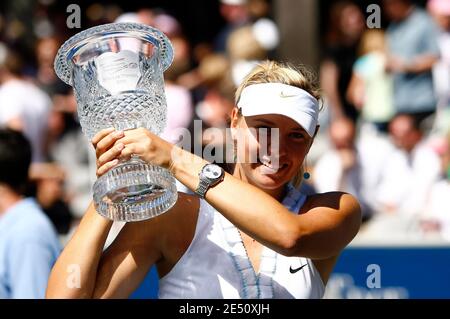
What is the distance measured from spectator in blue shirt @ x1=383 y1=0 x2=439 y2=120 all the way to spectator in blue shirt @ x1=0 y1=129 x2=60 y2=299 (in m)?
3.64

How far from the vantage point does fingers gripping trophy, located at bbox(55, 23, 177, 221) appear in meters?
2.73

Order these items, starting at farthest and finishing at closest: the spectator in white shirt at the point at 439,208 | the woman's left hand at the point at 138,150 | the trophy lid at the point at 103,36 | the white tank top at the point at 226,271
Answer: the spectator in white shirt at the point at 439,208
the white tank top at the point at 226,271
the trophy lid at the point at 103,36
the woman's left hand at the point at 138,150

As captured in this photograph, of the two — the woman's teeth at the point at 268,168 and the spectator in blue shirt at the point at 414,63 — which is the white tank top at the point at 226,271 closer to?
the woman's teeth at the point at 268,168

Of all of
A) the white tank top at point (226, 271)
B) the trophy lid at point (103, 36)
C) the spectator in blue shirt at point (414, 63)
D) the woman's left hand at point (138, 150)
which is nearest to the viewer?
the woman's left hand at point (138, 150)

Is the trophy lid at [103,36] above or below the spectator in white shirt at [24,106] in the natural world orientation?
above

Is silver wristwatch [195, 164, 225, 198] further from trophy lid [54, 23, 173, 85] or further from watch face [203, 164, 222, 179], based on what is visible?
trophy lid [54, 23, 173, 85]

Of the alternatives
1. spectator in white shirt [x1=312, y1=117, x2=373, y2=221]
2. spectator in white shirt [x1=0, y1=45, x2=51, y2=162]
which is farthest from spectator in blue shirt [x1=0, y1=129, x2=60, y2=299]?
spectator in white shirt [x1=0, y1=45, x2=51, y2=162]

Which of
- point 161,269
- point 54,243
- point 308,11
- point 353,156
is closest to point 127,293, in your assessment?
point 161,269

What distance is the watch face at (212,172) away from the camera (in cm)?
273

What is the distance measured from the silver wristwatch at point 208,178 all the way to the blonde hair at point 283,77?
1.34 feet

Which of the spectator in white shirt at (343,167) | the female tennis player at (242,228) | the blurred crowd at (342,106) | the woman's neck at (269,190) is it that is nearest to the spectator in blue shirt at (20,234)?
the female tennis player at (242,228)

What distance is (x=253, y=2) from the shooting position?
7930mm

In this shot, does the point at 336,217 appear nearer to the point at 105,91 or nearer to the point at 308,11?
the point at 105,91
